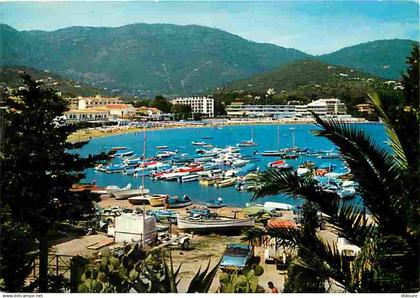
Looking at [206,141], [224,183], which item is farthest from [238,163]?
[224,183]

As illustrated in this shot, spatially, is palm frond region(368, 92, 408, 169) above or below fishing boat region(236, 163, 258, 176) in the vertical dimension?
above

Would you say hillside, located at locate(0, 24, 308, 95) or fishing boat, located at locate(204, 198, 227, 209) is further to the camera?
fishing boat, located at locate(204, 198, 227, 209)

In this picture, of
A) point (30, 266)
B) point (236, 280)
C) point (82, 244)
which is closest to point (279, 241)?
point (236, 280)

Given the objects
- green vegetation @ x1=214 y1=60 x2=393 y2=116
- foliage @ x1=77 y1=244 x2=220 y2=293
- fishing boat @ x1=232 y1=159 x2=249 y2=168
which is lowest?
fishing boat @ x1=232 y1=159 x2=249 y2=168

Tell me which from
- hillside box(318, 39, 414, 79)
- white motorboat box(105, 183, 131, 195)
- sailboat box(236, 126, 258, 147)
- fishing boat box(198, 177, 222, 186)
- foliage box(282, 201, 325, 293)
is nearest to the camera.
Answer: foliage box(282, 201, 325, 293)

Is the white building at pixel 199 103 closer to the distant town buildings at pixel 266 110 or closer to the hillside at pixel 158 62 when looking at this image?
the distant town buildings at pixel 266 110

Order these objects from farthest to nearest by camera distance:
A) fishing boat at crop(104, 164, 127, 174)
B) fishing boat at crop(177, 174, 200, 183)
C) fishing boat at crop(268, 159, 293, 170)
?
fishing boat at crop(177, 174, 200, 183) < fishing boat at crop(104, 164, 127, 174) < fishing boat at crop(268, 159, 293, 170)

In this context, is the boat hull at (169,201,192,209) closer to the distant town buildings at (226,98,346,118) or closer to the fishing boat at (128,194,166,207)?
the fishing boat at (128,194,166,207)

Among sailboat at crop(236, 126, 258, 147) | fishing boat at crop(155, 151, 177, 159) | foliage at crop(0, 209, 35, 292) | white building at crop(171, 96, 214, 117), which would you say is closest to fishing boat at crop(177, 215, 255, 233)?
white building at crop(171, 96, 214, 117)
